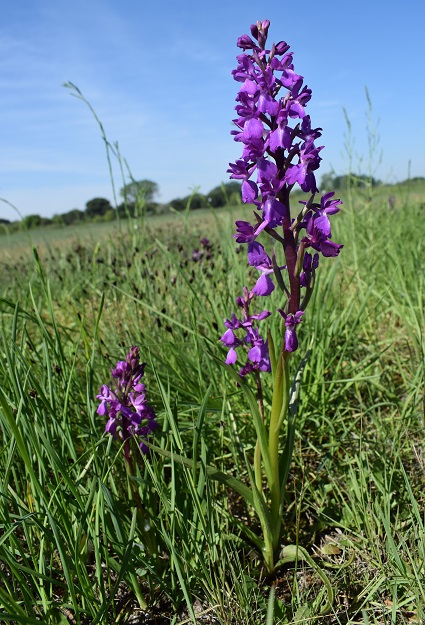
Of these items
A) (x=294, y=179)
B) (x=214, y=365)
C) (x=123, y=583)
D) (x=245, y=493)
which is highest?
(x=294, y=179)

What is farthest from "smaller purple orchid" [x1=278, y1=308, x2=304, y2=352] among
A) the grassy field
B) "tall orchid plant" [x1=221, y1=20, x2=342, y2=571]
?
the grassy field

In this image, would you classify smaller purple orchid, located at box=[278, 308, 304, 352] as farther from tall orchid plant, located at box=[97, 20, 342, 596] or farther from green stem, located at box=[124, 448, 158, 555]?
green stem, located at box=[124, 448, 158, 555]

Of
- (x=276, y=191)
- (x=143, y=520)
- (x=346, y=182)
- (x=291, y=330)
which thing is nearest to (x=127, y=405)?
(x=143, y=520)

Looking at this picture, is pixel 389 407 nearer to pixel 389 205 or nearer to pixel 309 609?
pixel 309 609

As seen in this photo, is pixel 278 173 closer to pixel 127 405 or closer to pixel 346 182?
pixel 127 405

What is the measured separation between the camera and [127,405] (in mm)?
1631

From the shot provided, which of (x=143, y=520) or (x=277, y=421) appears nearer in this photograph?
(x=277, y=421)

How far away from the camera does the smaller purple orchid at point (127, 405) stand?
5.18 ft

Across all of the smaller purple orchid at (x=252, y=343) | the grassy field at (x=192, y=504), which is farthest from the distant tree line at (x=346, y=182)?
the smaller purple orchid at (x=252, y=343)

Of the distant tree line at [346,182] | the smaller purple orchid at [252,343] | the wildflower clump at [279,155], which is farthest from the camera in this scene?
the distant tree line at [346,182]

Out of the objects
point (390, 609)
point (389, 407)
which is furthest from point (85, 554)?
point (389, 407)

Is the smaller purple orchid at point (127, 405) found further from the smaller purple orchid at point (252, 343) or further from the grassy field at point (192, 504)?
the smaller purple orchid at point (252, 343)

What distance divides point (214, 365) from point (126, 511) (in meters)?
0.78

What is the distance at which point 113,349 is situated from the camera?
8.97 feet
